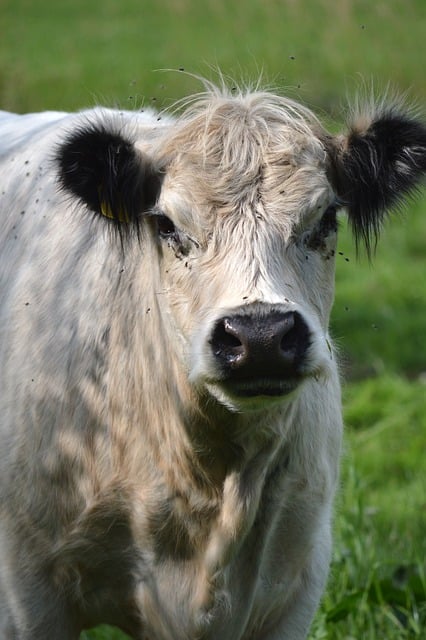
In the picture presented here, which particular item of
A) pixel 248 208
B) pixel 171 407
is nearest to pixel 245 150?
pixel 248 208

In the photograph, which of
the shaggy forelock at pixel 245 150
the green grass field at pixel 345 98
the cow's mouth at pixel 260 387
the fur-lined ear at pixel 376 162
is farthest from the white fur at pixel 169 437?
the green grass field at pixel 345 98

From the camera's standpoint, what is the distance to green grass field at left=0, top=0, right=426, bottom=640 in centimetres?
517

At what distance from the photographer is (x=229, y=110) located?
4141 mm

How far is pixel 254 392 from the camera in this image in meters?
3.52

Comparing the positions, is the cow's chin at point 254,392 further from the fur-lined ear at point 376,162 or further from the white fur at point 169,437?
the fur-lined ear at point 376,162

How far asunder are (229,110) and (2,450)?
128 cm

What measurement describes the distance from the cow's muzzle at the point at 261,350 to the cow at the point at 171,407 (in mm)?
308

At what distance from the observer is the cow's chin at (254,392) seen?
3.50 meters

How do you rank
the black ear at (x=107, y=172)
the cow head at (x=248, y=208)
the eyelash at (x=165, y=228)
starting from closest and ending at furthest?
the cow head at (x=248, y=208) < the eyelash at (x=165, y=228) < the black ear at (x=107, y=172)

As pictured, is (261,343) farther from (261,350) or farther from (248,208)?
(248,208)

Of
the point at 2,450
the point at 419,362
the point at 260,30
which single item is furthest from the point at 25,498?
the point at 260,30

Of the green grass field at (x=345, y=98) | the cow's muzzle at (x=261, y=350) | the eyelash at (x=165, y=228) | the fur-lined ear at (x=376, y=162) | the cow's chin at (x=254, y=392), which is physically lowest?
the green grass field at (x=345, y=98)

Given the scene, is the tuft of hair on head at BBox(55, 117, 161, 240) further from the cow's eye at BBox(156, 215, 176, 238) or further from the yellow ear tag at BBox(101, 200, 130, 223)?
the cow's eye at BBox(156, 215, 176, 238)

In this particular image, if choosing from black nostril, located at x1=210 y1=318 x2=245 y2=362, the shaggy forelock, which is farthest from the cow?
black nostril, located at x1=210 y1=318 x2=245 y2=362
